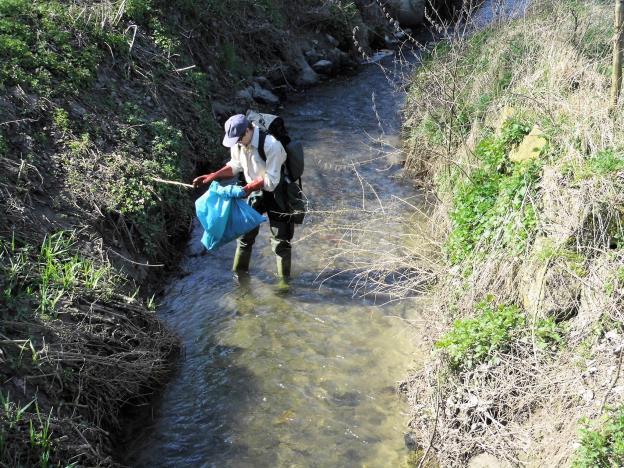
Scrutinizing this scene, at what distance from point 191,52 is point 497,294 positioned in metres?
7.45

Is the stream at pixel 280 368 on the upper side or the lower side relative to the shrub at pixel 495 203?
lower

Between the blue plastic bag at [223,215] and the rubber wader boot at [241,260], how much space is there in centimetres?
71

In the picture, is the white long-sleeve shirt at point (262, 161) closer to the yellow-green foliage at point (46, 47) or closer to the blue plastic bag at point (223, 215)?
the blue plastic bag at point (223, 215)

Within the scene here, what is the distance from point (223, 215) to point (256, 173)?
552 mm

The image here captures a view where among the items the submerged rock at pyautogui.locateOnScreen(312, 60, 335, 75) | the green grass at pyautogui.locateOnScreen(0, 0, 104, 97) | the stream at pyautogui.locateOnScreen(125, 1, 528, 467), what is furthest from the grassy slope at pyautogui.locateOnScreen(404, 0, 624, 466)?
the submerged rock at pyautogui.locateOnScreen(312, 60, 335, 75)

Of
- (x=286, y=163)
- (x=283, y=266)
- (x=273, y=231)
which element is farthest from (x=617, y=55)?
(x=283, y=266)

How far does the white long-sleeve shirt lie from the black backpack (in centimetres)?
5

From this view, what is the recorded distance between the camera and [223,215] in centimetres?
576

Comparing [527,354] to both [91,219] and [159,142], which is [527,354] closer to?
[91,219]

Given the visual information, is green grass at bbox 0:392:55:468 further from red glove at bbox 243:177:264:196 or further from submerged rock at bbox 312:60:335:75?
submerged rock at bbox 312:60:335:75

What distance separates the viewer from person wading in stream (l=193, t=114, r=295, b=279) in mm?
5500

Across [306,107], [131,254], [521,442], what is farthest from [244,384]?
[306,107]

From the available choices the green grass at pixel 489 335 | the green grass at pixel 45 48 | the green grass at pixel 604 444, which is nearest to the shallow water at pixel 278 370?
the green grass at pixel 489 335

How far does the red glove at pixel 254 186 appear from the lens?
569 centimetres
